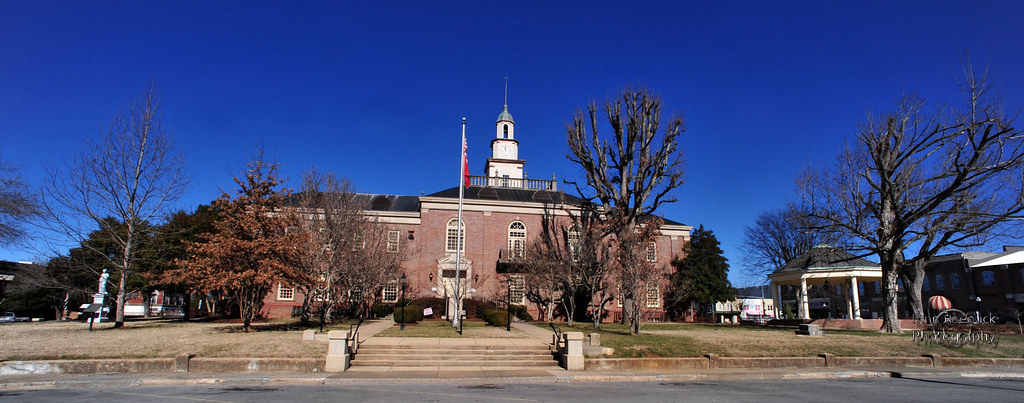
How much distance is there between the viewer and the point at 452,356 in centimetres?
1502

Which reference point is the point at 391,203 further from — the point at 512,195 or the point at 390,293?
the point at 512,195

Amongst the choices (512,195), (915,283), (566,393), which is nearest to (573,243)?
(512,195)

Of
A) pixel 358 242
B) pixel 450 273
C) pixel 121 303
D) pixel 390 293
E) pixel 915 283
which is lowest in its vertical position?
pixel 121 303

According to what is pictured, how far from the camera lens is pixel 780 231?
5272 centimetres

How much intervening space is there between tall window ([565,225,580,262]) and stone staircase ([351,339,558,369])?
1613 cm

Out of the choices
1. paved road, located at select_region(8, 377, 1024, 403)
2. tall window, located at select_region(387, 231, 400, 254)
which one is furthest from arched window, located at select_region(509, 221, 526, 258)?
paved road, located at select_region(8, 377, 1024, 403)

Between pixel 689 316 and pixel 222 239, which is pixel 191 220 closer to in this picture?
pixel 222 239

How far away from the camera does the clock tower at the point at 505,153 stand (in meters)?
48.0

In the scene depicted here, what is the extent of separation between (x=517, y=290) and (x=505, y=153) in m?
15.8

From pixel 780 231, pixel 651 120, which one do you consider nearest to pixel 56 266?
pixel 651 120

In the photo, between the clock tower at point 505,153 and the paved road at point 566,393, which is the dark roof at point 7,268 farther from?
the paved road at point 566,393

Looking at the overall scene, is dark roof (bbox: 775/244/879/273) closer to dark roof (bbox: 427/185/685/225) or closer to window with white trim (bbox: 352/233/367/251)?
dark roof (bbox: 427/185/685/225)

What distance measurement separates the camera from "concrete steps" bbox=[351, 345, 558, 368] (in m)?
14.5

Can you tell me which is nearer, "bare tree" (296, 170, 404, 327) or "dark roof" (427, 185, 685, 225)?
"bare tree" (296, 170, 404, 327)
